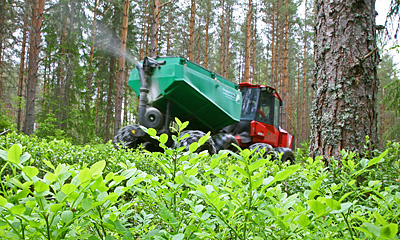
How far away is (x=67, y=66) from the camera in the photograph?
12086mm

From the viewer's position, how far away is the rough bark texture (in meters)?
A: 2.85

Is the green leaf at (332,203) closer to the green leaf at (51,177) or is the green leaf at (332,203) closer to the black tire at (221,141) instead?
the green leaf at (51,177)

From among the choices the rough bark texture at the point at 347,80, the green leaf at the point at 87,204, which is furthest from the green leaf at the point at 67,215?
the rough bark texture at the point at 347,80

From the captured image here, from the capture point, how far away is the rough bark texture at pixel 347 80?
112 inches

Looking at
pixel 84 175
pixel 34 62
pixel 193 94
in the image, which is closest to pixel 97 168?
pixel 84 175

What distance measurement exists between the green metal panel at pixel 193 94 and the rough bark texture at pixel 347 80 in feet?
10.8

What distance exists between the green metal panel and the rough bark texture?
3.30 metres

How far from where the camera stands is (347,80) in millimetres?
2898

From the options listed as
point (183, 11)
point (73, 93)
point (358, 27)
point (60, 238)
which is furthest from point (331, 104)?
point (183, 11)

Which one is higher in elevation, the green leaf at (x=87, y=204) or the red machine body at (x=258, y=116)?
the red machine body at (x=258, y=116)

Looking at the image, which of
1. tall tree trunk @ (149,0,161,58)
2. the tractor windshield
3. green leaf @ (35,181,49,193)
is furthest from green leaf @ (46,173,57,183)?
tall tree trunk @ (149,0,161,58)

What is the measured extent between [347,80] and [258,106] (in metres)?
5.77

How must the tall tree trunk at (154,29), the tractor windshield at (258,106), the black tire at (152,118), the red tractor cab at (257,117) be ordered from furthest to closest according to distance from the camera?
the tall tree trunk at (154,29)
the tractor windshield at (258,106)
the red tractor cab at (257,117)
the black tire at (152,118)

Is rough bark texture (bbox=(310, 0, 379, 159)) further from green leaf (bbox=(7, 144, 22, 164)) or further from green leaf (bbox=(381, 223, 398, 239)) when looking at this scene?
green leaf (bbox=(7, 144, 22, 164))
